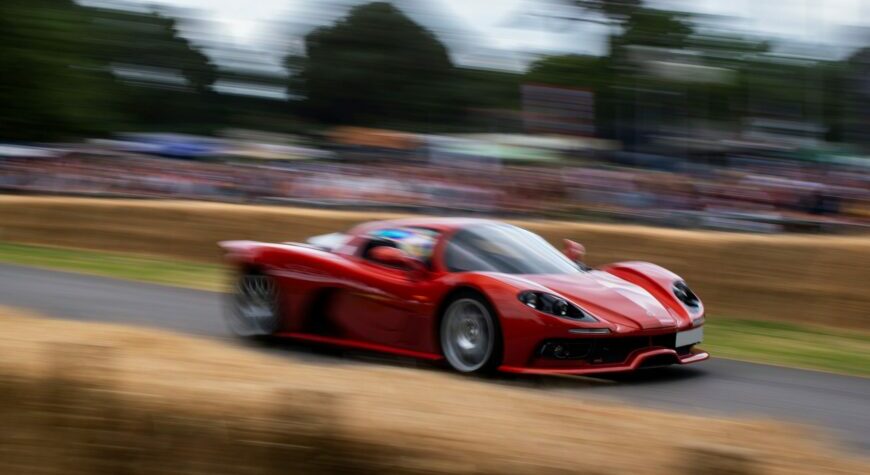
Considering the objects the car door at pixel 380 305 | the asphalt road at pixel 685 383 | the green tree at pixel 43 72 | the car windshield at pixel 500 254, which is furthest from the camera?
the green tree at pixel 43 72

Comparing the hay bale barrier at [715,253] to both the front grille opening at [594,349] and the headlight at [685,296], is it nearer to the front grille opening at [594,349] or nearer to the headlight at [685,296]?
the headlight at [685,296]

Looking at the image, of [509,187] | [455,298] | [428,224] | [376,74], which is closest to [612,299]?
[455,298]

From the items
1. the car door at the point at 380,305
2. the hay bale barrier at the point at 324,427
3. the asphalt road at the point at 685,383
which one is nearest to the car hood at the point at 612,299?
the asphalt road at the point at 685,383

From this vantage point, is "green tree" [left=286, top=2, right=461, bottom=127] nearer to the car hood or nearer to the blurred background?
the blurred background

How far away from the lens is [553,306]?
7.04 metres

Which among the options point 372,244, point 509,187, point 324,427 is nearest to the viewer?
point 324,427

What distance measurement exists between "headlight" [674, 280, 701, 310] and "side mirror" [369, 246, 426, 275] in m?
1.84

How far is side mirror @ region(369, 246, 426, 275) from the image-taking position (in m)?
7.69

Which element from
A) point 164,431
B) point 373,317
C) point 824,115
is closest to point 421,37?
point 824,115

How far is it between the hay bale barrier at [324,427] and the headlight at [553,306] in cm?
281

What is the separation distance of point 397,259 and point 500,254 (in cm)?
72

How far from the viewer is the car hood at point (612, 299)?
23.5 ft

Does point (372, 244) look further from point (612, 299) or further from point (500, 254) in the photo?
point (612, 299)

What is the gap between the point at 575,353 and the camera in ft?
23.2
